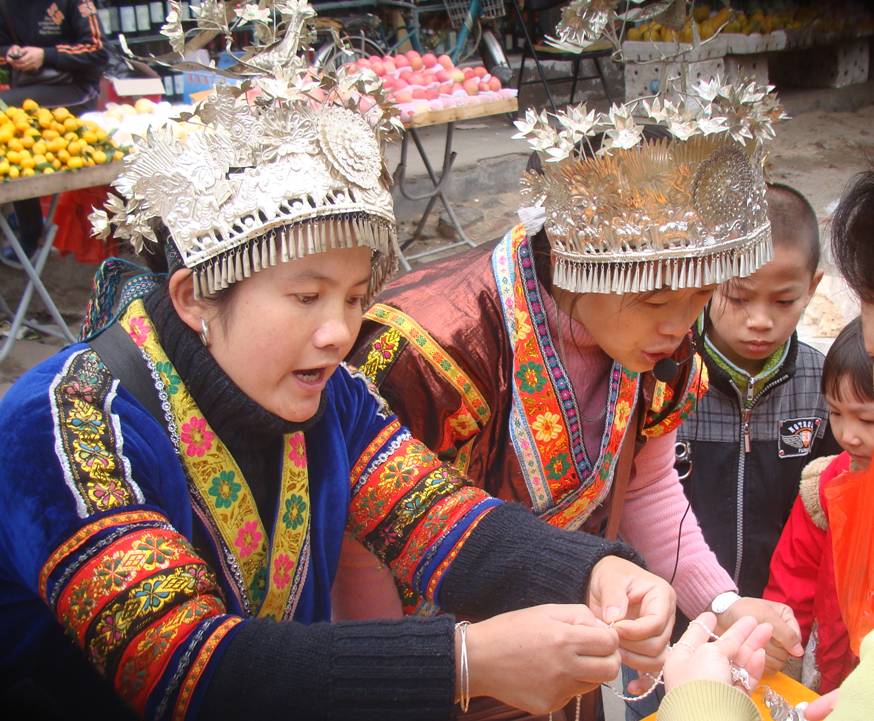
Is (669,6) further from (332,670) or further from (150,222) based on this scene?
(332,670)

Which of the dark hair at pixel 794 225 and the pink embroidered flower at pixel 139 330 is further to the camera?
the dark hair at pixel 794 225

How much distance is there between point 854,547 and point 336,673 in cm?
122

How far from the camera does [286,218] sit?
1.40 meters

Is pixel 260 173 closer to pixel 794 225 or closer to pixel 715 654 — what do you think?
pixel 715 654

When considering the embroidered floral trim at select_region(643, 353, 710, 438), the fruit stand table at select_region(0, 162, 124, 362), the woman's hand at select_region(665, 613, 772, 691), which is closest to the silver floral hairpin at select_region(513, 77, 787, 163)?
the embroidered floral trim at select_region(643, 353, 710, 438)

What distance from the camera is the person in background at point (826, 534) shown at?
7.09 feet

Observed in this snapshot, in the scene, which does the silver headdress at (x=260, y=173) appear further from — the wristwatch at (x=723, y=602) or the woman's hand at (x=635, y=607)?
the wristwatch at (x=723, y=602)

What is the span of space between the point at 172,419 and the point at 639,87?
27.2ft

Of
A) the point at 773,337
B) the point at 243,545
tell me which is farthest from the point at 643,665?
the point at 773,337

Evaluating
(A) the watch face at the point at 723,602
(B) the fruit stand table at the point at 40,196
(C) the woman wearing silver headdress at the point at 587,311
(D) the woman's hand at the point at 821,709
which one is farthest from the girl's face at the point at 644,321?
(B) the fruit stand table at the point at 40,196

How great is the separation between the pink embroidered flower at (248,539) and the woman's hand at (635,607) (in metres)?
0.57

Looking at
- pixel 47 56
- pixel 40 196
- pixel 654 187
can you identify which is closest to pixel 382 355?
pixel 654 187

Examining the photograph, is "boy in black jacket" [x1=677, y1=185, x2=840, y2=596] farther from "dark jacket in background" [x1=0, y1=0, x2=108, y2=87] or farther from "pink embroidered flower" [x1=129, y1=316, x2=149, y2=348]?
"dark jacket in background" [x1=0, y1=0, x2=108, y2=87]

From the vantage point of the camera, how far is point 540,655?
1.39m
